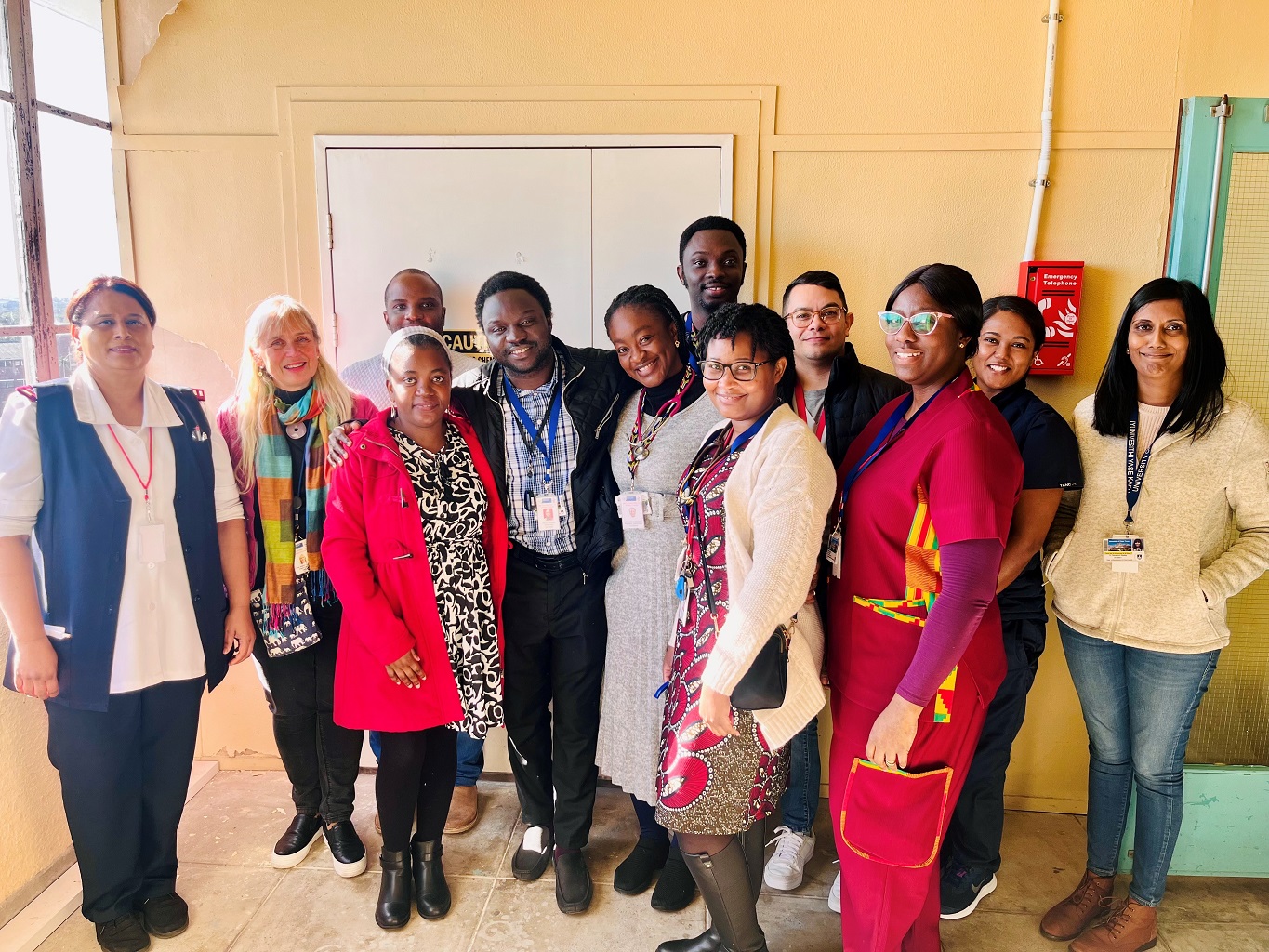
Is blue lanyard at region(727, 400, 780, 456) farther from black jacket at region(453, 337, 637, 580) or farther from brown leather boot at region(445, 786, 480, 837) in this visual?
brown leather boot at region(445, 786, 480, 837)

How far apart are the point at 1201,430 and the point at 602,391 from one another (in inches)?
65.6

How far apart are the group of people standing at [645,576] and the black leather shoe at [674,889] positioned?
1 centimetres

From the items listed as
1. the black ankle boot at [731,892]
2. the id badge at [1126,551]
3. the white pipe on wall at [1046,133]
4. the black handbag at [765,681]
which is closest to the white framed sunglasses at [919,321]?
the black handbag at [765,681]

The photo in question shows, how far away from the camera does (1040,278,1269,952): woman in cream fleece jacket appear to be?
211 cm

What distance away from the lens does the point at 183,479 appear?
7.52ft

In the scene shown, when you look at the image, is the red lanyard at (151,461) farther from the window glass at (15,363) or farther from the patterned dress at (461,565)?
the window glass at (15,363)

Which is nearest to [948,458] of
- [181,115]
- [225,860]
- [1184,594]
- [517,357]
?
[1184,594]

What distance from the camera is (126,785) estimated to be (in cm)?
228

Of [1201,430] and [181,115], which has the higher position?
[181,115]

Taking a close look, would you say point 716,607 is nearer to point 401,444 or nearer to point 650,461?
point 650,461

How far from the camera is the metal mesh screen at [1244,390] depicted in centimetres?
267

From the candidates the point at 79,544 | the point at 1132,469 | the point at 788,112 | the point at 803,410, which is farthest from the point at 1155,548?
the point at 79,544

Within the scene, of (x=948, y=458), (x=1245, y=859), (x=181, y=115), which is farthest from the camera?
(x=181, y=115)

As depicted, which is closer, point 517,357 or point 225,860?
point 517,357
